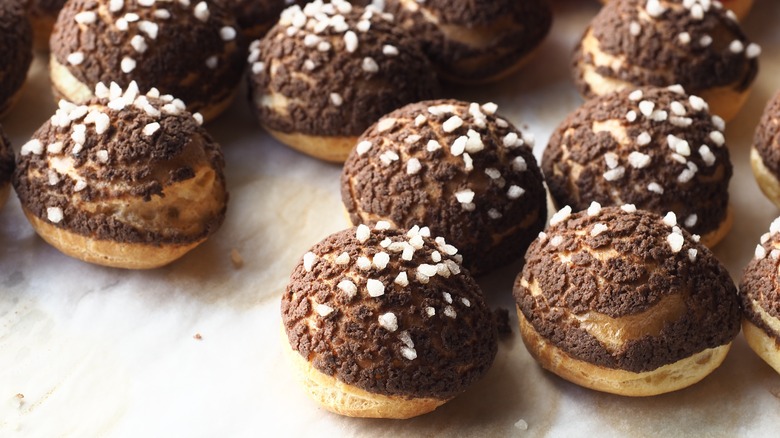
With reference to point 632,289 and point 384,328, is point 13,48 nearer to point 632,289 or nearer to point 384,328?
point 384,328

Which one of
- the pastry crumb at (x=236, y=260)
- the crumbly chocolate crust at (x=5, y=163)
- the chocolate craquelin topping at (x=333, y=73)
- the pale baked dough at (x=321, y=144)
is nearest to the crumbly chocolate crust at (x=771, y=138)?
the chocolate craquelin topping at (x=333, y=73)

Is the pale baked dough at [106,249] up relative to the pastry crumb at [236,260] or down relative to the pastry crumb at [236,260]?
up

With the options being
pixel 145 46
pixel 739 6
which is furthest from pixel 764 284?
pixel 145 46

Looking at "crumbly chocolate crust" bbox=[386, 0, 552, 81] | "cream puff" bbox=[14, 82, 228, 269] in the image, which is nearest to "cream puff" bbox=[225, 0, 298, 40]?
"crumbly chocolate crust" bbox=[386, 0, 552, 81]

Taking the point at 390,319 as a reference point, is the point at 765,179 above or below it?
below

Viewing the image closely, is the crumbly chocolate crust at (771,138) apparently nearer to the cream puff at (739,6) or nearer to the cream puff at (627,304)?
the cream puff at (627,304)
